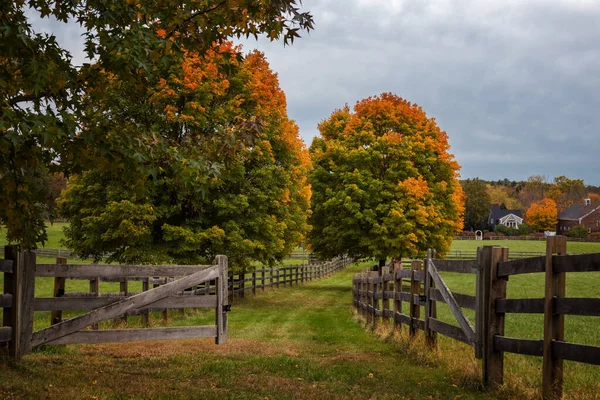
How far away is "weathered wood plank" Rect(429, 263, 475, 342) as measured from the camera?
8.48m

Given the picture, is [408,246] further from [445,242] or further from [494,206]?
[494,206]

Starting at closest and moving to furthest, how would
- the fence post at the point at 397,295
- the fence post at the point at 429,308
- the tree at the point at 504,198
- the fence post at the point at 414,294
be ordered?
the fence post at the point at 429,308 < the fence post at the point at 414,294 < the fence post at the point at 397,295 < the tree at the point at 504,198

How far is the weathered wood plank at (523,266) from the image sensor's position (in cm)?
679

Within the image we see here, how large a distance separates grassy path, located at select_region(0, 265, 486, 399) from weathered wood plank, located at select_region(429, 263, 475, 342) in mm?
751

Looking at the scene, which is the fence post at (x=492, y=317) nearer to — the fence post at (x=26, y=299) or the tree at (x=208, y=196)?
the fence post at (x=26, y=299)

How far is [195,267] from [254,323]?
9123 mm

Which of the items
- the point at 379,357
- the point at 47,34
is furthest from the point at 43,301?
the point at 379,357

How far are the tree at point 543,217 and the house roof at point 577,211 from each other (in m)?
2.71

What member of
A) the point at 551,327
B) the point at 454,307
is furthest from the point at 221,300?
the point at 551,327

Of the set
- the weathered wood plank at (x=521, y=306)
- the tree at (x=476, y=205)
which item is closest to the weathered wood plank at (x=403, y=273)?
the weathered wood plank at (x=521, y=306)

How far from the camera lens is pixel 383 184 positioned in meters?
36.7

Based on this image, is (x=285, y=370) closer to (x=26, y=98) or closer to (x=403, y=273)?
(x=403, y=273)

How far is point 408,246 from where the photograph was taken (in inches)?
1396

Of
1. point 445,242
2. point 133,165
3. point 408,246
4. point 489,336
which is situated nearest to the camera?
point 133,165
